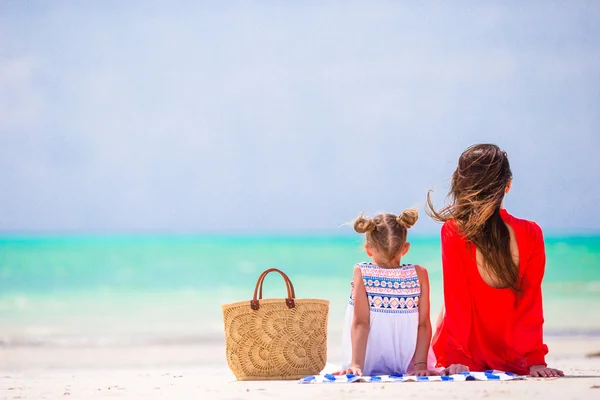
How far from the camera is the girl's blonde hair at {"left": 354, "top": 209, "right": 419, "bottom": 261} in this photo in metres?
4.34

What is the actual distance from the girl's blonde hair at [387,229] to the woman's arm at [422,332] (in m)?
0.16

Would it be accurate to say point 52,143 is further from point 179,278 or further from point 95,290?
point 95,290

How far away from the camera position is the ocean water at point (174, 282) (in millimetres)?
9320

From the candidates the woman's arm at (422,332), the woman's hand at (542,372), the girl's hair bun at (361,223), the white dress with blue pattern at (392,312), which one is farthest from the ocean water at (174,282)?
the woman's hand at (542,372)

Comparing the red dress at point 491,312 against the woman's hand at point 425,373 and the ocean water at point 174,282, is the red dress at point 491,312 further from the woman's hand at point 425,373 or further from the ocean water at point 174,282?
the ocean water at point 174,282

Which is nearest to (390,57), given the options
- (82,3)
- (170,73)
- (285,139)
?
(285,139)

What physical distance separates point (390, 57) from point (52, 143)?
397 inches

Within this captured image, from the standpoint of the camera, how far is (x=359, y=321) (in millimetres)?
4328

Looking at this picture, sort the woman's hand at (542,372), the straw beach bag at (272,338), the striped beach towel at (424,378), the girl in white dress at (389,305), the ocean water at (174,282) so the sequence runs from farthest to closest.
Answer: the ocean water at (174,282)
the straw beach bag at (272,338)
the girl in white dress at (389,305)
the woman's hand at (542,372)
the striped beach towel at (424,378)

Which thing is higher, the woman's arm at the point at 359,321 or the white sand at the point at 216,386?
the woman's arm at the point at 359,321

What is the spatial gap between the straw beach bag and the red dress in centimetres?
66

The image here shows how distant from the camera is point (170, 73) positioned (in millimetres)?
27609

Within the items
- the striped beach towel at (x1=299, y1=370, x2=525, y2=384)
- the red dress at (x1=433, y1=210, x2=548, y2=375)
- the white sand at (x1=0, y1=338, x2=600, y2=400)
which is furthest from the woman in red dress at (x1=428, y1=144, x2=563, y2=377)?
the white sand at (x1=0, y1=338, x2=600, y2=400)

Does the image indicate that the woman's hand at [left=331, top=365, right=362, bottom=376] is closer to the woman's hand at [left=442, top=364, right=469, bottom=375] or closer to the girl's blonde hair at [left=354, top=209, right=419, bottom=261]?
the woman's hand at [left=442, top=364, right=469, bottom=375]
